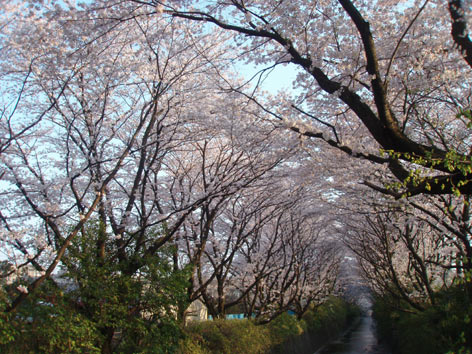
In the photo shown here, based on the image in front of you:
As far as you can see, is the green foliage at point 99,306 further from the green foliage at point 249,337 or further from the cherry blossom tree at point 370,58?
the cherry blossom tree at point 370,58

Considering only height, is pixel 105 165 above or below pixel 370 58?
above

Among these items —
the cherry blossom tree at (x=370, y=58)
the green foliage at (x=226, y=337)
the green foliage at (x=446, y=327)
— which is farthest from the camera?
the green foliage at (x=226, y=337)

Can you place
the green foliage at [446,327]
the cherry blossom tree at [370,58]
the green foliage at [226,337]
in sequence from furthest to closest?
the green foliage at [226,337] → the green foliage at [446,327] → the cherry blossom tree at [370,58]

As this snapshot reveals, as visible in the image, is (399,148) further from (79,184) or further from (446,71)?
(79,184)

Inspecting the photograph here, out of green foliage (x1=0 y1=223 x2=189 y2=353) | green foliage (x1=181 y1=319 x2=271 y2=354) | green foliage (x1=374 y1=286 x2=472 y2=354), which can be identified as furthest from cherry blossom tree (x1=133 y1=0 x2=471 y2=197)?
green foliage (x1=181 y1=319 x2=271 y2=354)


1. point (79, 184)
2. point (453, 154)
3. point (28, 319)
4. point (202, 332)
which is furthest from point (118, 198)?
point (453, 154)

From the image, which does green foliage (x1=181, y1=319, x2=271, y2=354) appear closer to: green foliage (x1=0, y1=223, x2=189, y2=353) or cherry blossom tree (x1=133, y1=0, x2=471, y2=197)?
green foliage (x1=0, y1=223, x2=189, y2=353)

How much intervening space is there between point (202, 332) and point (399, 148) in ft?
24.2

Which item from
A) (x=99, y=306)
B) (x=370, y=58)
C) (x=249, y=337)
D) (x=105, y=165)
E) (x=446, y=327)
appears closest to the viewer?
(x=370, y=58)

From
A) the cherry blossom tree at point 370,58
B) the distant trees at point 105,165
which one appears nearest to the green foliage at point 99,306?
the distant trees at point 105,165

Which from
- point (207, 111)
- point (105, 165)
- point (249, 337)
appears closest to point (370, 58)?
point (207, 111)

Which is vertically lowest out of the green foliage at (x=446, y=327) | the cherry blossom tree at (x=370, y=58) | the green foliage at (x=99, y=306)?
the green foliage at (x=446, y=327)

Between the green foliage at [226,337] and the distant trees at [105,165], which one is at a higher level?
the distant trees at [105,165]

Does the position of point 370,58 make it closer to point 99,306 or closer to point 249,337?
point 99,306
